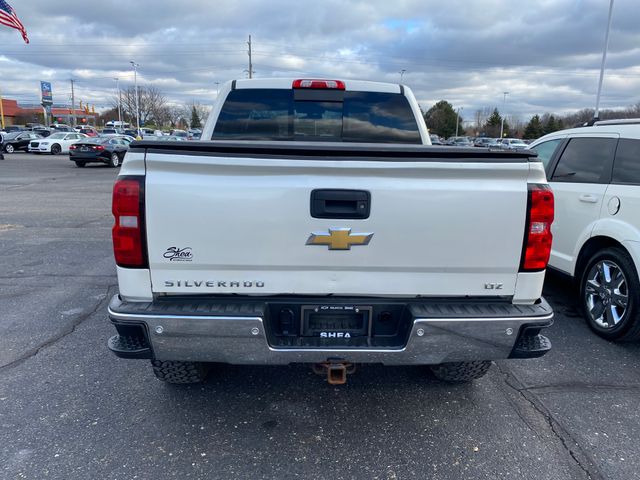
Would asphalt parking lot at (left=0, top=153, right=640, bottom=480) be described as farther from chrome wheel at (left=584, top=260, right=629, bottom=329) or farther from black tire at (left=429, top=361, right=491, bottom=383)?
chrome wheel at (left=584, top=260, right=629, bottom=329)

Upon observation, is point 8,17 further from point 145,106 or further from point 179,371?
point 145,106

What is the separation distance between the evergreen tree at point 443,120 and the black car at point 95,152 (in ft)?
238

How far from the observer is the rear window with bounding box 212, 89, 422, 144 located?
436 centimetres

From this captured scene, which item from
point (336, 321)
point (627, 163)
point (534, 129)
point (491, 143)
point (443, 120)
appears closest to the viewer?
point (336, 321)

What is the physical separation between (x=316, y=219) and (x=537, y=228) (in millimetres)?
1189

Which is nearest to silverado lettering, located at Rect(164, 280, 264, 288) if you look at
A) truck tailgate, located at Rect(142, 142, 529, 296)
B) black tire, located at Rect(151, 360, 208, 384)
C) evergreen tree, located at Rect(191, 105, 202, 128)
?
truck tailgate, located at Rect(142, 142, 529, 296)

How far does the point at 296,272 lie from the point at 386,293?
0.51 m

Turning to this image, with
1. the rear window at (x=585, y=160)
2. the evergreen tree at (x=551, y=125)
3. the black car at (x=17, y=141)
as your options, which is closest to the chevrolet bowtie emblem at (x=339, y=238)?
the rear window at (x=585, y=160)

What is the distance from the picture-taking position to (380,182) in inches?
97.5

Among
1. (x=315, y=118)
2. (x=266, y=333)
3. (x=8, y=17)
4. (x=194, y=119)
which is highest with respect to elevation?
(x=8, y=17)

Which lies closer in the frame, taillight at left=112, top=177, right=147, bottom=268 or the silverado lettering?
taillight at left=112, top=177, right=147, bottom=268

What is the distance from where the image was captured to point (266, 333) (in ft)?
8.21

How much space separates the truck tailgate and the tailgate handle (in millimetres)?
27

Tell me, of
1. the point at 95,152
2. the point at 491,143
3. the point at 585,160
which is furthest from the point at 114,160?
the point at 491,143
